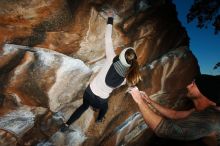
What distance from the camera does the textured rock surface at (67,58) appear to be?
18.2 feet

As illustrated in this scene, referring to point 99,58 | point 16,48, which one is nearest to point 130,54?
point 99,58

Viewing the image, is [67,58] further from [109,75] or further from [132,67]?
[132,67]

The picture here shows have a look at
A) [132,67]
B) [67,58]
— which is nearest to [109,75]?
[132,67]

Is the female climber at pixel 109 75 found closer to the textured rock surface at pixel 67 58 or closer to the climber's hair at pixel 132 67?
the climber's hair at pixel 132 67

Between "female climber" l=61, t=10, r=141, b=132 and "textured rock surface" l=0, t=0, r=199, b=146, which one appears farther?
"female climber" l=61, t=10, r=141, b=132

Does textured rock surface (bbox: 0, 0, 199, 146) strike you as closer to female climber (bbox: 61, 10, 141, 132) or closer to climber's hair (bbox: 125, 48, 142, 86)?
female climber (bbox: 61, 10, 141, 132)

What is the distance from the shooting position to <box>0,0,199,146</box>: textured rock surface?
218 inches

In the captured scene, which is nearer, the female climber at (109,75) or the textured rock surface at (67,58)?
the textured rock surface at (67,58)

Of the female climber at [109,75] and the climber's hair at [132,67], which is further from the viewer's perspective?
the female climber at [109,75]

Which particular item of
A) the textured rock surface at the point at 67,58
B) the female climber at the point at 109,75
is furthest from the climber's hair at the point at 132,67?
the textured rock surface at the point at 67,58

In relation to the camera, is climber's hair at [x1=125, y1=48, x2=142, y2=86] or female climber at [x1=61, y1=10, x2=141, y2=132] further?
female climber at [x1=61, y1=10, x2=141, y2=132]

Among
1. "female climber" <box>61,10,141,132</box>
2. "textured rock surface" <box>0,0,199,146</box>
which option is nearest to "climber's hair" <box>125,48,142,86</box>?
"female climber" <box>61,10,141,132</box>

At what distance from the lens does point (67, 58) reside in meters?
6.08

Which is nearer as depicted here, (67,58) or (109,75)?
(109,75)
